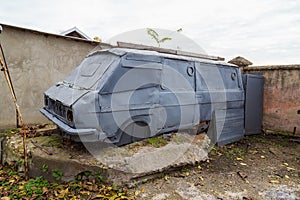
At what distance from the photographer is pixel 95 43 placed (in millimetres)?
6926

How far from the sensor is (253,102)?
6.91 meters

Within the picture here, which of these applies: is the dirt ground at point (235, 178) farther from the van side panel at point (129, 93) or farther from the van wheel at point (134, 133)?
the van side panel at point (129, 93)

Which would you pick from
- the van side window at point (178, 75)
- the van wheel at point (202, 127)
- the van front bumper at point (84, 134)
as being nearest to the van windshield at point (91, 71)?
the van front bumper at point (84, 134)

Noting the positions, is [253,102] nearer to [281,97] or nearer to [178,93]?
[281,97]

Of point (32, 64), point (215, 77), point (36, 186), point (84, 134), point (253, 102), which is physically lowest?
point (36, 186)

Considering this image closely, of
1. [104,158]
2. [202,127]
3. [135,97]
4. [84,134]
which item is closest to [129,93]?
[135,97]

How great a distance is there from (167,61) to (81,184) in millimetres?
2943

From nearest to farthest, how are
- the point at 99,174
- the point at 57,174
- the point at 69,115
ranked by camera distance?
the point at 99,174
the point at 57,174
the point at 69,115

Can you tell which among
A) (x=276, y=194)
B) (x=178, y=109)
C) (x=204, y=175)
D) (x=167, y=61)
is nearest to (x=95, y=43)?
(x=167, y=61)

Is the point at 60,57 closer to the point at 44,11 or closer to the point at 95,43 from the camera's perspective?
the point at 95,43

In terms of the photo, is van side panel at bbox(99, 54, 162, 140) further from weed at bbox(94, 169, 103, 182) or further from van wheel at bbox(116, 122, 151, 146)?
weed at bbox(94, 169, 103, 182)

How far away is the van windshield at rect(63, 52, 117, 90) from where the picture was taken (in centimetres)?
402

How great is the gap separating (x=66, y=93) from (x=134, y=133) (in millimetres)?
1514

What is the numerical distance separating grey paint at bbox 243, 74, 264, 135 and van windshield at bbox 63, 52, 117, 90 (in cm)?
449
